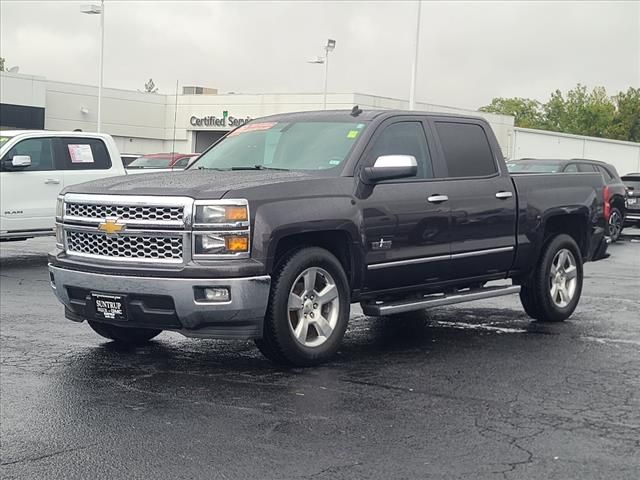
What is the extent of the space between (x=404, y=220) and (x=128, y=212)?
7.32 ft

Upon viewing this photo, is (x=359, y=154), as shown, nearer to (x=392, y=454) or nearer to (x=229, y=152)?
(x=229, y=152)

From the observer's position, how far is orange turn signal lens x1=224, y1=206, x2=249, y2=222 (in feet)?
23.3

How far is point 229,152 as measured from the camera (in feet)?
29.7

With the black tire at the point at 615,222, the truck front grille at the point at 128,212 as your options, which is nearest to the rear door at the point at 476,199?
the truck front grille at the point at 128,212

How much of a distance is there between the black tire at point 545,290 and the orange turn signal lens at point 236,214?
383 cm

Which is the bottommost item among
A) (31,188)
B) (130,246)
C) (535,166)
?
(31,188)

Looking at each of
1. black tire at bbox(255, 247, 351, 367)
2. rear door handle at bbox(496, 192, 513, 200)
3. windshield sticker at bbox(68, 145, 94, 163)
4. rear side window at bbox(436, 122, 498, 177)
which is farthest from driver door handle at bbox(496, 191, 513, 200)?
windshield sticker at bbox(68, 145, 94, 163)

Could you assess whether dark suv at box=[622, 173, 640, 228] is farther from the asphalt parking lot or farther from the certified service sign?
the certified service sign

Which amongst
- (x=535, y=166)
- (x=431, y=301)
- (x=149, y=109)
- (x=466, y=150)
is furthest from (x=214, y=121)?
(x=431, y=301)

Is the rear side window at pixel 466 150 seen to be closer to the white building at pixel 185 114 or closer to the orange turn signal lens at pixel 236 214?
the orange turn signal lens at pixel 236 214

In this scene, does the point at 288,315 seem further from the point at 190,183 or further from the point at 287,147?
the point at 287,147

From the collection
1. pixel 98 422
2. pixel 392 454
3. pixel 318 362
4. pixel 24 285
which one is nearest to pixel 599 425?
pixel 392 454

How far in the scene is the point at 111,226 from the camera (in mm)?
7402

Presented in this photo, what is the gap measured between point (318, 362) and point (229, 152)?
7.54 feet
